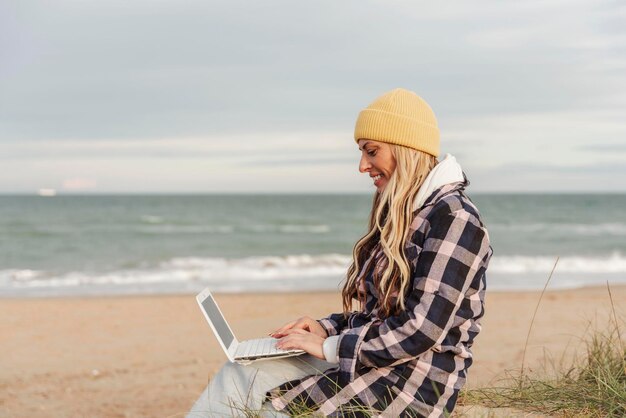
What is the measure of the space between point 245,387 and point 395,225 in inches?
34.1

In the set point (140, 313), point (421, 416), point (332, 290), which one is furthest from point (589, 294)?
point (421, 416)

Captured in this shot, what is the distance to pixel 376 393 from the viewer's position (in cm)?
279

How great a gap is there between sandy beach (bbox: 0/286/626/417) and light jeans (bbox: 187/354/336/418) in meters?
2.27

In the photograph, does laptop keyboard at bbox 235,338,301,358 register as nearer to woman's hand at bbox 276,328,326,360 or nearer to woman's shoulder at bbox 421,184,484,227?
woman's hand at bbox 276,328,326,360

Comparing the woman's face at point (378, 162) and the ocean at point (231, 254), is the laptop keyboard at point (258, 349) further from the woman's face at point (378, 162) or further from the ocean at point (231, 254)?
the ocean at point (231, 254)

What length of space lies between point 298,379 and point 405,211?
2.64ft

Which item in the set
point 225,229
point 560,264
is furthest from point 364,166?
point 225,229

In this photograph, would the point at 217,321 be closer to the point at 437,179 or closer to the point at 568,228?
the point at 437,179

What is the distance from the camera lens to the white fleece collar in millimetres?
2777

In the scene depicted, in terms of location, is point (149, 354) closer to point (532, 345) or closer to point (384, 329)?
point (532, 345)

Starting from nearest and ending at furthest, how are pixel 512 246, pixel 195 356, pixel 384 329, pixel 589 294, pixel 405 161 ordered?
pixel 384 329
pixel 405 161
pixel 195 356
pixel 589 294
pixel 512 246

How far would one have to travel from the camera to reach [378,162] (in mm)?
2965

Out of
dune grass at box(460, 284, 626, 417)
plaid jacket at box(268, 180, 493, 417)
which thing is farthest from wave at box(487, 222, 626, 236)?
plaid jacket at box(268, 180, 493, 417)

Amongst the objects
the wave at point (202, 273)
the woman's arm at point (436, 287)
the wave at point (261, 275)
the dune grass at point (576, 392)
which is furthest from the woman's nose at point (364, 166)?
the wave at point (202, 273)
